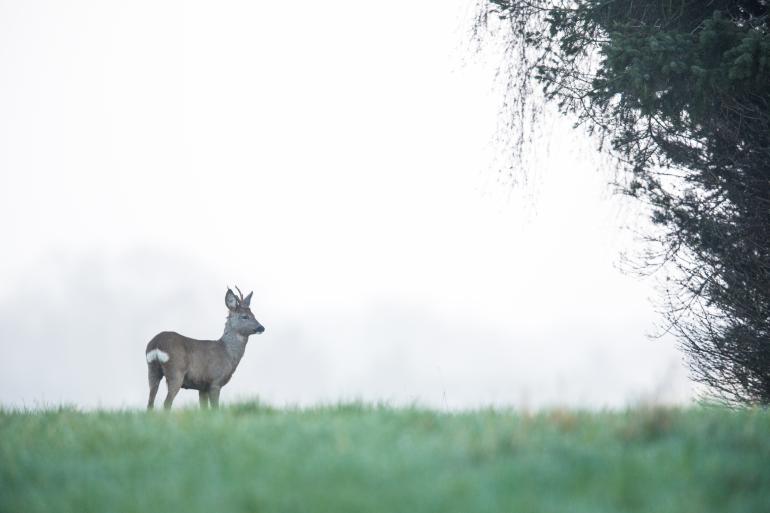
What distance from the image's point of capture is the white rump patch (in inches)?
475

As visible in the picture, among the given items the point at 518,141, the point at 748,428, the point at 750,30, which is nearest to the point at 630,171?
the point at 518,141

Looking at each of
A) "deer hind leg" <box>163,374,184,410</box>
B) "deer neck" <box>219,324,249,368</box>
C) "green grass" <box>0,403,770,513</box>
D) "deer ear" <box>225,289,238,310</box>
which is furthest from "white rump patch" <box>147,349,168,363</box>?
"green grass" <box>0,403,770,513</box>

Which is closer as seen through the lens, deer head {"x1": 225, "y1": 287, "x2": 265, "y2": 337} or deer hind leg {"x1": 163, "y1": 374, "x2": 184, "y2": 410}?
deer hind leg {"x1": 163, "y1": 374, "x2": 184, "y2": 410}

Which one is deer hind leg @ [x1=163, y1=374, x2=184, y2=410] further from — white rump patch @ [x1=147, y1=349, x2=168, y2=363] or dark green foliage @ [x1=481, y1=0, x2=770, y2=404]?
dark green foliage @ [x1=481, y1=0, x2=770, y2=404]

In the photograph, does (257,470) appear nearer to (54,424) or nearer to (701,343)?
(54,424)

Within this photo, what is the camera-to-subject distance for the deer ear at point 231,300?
42.9ft

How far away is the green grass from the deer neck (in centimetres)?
609

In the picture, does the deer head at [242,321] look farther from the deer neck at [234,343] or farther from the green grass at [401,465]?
the green grass at [401,465]

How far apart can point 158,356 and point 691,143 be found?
330 inches

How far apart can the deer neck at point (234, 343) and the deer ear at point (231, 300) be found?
346 millimetres

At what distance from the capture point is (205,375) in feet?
41.4

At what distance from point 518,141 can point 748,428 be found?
618cm

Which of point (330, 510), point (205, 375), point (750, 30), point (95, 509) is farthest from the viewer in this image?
point (205, 375)

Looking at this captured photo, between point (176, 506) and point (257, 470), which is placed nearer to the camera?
point (176, 506)
